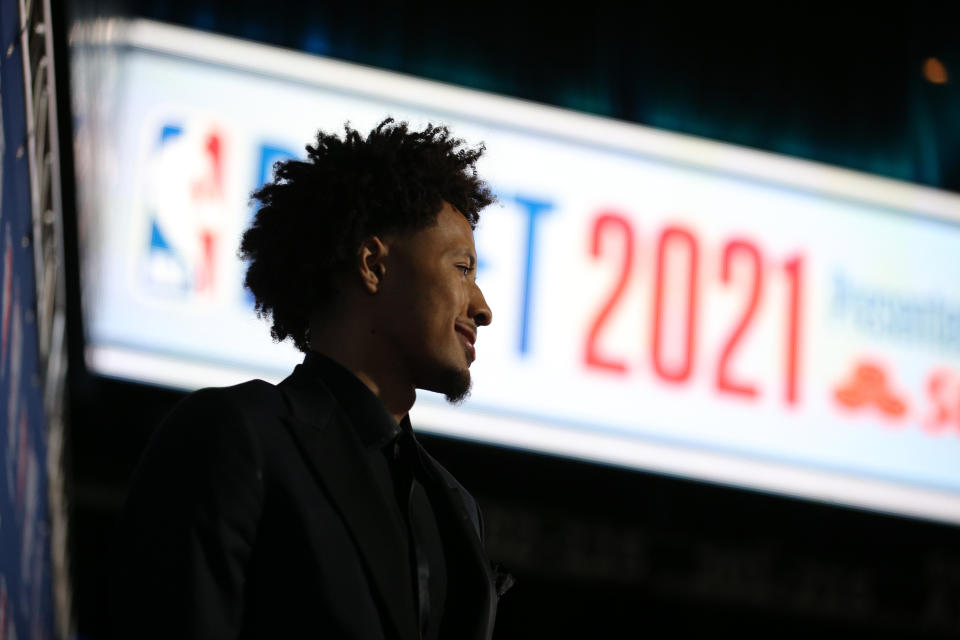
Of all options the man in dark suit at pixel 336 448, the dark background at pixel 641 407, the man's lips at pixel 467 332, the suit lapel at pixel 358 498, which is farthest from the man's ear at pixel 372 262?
the dark background at pixel 641 407

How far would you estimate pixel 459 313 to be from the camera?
5.65 feet

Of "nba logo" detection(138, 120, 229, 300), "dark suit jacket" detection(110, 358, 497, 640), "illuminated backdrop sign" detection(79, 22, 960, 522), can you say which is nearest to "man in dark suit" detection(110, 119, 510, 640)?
"dark suit jacket" detection(110, 358, 497, 640)

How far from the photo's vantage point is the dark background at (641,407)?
5727 mm

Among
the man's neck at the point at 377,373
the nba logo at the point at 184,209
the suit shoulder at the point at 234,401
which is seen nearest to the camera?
the suit shoulder at the point at 234,401

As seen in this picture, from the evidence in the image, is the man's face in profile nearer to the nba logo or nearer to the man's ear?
the man's ear

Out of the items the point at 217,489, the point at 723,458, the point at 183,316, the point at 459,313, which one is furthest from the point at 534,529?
the point at 217,489

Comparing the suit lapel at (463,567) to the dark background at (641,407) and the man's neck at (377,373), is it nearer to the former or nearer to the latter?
the man's neck at (377,373)

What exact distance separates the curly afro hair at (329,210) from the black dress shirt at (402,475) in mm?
122

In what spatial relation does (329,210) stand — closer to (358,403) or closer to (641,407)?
(358,403)

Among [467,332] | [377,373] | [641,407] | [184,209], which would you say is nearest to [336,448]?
[377,373]

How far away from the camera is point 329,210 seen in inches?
68.1

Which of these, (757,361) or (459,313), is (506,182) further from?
(459,313)

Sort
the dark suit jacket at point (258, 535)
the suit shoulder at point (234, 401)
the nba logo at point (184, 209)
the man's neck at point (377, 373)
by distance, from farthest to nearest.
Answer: the nba logo at point (184, 209) → the man's neck at point (377, 373) → the suit shoulder at point (234, 401) → the dark suit jacket at point (258, 535)

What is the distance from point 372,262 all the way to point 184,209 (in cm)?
393
